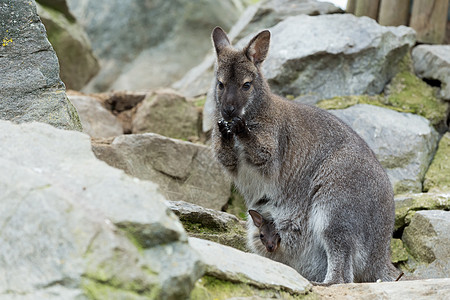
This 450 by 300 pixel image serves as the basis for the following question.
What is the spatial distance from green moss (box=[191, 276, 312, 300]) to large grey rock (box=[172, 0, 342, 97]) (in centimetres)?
649

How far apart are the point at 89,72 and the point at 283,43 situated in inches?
164

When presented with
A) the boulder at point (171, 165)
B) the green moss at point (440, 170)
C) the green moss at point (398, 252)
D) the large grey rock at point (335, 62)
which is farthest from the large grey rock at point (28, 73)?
the green moss at point (440, 170)

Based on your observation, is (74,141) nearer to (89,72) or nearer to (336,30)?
(336,30)

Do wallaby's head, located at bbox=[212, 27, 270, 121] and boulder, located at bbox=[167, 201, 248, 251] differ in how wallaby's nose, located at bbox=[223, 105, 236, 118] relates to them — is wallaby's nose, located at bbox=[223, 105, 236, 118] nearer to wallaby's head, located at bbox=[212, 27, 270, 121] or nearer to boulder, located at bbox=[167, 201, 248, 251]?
wallaby's head, located at bbox=[212, 27, 270, 121]

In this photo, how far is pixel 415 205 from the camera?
22.7 feet

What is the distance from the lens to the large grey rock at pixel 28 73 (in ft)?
17.5

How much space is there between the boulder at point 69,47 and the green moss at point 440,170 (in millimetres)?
6287

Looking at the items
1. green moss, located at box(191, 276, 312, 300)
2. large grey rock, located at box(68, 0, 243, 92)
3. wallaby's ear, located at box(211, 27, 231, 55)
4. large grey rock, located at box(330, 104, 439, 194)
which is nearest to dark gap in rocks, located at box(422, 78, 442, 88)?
large grey rock, located at box(330, 104, 439, 194)

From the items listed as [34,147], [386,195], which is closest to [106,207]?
[34,147]

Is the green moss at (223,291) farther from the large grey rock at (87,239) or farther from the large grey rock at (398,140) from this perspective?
the large grey rock at (398,140)

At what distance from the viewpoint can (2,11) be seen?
5531 mm

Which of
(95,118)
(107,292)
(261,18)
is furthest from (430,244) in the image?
(261,18)

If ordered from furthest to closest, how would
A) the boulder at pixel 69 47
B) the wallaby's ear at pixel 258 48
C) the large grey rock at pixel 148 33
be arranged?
1. the large grey rock at pixel 148 33
2. the boulder at pixel 69 47
3. the wallaby's ear at pixel 258 48

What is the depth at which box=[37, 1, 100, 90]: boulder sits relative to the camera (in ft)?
34.0
